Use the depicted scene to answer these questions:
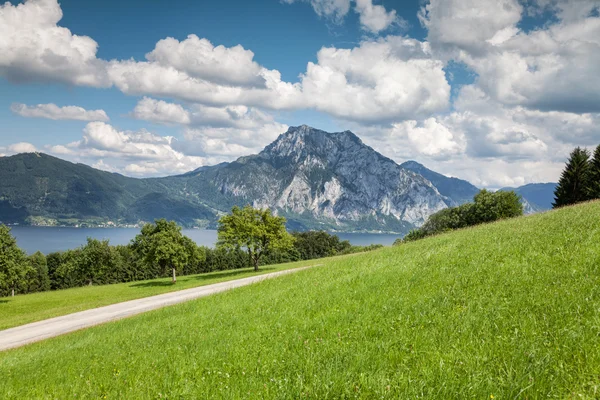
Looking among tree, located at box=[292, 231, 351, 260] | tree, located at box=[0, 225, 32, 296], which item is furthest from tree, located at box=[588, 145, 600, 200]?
tree, located at box=[292, 231, 351, 260]

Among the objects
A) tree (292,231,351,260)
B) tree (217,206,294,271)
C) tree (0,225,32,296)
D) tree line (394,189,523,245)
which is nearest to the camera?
tree (0,225,32,296)

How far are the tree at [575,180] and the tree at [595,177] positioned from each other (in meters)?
1.04

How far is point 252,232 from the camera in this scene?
54.3 metres

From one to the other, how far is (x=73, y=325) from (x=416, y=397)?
2762 cm

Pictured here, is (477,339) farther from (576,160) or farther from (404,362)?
(576,160)

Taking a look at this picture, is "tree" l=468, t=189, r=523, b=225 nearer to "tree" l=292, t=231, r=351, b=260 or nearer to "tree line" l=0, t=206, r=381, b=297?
"tree line" l=0, t=206, r=381, b=297

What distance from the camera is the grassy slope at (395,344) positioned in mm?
5234

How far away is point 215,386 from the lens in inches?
243

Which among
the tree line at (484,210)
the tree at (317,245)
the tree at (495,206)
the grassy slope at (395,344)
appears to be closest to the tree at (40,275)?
the tree at (317,245)

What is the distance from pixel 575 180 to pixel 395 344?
3098 inches

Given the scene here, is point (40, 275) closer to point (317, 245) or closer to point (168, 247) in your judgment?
point (168, 247)

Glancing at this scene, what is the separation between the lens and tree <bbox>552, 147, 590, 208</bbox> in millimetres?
63250

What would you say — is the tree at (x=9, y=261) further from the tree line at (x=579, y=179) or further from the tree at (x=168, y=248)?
the tree line at (x=579, y=179)

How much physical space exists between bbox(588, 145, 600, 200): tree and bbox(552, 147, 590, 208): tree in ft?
3.41
